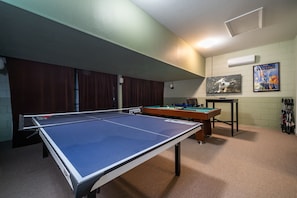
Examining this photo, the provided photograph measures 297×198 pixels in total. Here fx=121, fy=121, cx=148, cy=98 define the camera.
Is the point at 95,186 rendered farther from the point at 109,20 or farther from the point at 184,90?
the point at 184,90

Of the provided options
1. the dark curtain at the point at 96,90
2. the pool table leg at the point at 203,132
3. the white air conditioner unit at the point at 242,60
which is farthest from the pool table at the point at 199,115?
the white air conditioner unit at the point at 242,60

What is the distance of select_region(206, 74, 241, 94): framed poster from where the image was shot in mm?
4152

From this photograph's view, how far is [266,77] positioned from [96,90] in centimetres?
516

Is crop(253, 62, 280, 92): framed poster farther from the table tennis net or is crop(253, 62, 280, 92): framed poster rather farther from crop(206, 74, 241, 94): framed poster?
the table tennis net

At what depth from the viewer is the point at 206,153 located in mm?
2189

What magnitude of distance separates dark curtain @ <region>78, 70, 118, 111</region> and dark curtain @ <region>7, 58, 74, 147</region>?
0.83 feet

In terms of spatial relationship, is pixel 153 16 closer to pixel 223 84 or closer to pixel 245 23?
pixel 245 23

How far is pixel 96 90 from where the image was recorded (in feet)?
11.9

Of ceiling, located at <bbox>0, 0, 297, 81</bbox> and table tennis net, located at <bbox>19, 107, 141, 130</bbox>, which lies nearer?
ceiling, located at <bbox>0, 0, 297, 81</bbox>

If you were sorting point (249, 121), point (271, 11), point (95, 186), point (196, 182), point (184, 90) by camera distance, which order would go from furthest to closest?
point (184, 90), point (249, 121), point (271, 11), point (196, 182), point (95, 186)

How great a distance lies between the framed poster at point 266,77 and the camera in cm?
355

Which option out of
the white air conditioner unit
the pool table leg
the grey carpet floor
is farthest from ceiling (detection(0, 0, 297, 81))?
the pool table leg

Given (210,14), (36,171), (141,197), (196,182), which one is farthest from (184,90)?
(36,171)

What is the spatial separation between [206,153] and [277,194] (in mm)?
977
